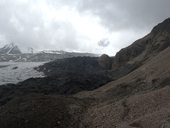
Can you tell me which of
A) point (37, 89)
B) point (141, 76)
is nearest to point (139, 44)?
point (37, 89)

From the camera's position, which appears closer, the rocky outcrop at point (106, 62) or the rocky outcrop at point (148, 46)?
the rocky outcrop at point (148, 46)

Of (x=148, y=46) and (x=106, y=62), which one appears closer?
(x=148, y=46)

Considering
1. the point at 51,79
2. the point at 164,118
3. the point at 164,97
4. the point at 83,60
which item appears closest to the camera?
the point at 164,118

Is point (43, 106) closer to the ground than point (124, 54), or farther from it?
closer to the ground

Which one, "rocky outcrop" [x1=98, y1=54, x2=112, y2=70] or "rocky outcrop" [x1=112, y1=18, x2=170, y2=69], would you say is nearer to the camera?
"rocky outcrop" [x1=112, y1=18, x2=170, y2=69]

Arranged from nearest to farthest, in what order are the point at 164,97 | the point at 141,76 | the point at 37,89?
the point at 164,97 → the point at 141,76 → the point at 37,89

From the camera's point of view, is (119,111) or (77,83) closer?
(119,111)

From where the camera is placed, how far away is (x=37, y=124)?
24.3m

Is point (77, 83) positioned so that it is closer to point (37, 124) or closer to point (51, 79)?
point (51, 79)

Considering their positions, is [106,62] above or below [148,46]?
below

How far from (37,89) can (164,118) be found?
36.9 metres

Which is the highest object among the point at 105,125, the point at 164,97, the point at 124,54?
the point at 124,54

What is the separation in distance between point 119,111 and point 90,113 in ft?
8.44

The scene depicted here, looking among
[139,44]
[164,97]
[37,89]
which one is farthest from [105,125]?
[139,44]
